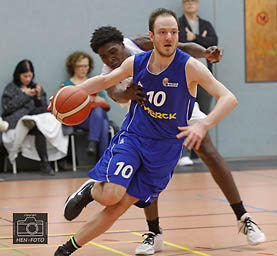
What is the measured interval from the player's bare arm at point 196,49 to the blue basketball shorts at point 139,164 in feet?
A: 2.36

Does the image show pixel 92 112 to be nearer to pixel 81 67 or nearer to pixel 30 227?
pixel 81 67

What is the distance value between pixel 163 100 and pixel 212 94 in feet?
1.07

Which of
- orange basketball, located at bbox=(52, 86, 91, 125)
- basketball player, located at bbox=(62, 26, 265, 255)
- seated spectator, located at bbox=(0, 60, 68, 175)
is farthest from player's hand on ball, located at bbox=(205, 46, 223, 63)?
seated spectator, located at bbox=(0, 60, 68, 175)

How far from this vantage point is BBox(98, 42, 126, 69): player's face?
438 cm

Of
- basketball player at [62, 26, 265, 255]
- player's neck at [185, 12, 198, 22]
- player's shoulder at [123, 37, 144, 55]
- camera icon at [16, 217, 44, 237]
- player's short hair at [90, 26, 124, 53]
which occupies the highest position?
player's neck at [185, 12, 198, 22]

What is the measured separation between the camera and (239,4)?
10.2 m

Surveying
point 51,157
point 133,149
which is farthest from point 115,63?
point 51,157

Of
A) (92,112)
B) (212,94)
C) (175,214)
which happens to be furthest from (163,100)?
(92,112)

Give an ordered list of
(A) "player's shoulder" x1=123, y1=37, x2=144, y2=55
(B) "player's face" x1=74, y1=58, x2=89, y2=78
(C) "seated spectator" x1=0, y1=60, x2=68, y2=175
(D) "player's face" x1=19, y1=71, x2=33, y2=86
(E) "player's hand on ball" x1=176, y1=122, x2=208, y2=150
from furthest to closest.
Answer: (B) "player's face" x1=74, y1=58, x2=89, y2=78 < (D) "player's face" x1=19, y1=71, x2=33, y2=86 < (C) "seated spectator" x1=0, y1=60, x2=68, y2=175 < (A) "player's shoulder" x1=123, y1=37, x2=144, y2=55 < (E) "player's hand on ball" x1=176, y1=122, x2=208, y2=150

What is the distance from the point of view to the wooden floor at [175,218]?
4.05 meters

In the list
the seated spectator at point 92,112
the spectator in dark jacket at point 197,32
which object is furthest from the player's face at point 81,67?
the spectator in dark jacket at point 197,32

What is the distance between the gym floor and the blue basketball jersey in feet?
2.48

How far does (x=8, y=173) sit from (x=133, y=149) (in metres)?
5.43

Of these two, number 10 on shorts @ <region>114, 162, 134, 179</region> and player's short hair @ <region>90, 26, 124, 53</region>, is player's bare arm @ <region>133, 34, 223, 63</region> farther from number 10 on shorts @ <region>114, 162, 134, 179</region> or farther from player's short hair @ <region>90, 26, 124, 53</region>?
number 10 on shorts @ <region>114, 162, 134, 179</region>
